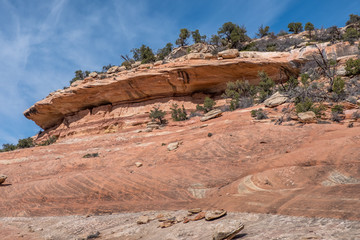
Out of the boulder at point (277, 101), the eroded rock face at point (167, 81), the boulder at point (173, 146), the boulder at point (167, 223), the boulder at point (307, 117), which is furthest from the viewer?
the eroded rock face at point (167, 81)

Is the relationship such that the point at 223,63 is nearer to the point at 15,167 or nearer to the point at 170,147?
the point at 170,147

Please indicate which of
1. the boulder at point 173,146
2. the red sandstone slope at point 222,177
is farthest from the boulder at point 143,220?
the boulder at point 173,146

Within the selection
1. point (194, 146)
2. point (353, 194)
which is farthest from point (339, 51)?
point (353, 194)

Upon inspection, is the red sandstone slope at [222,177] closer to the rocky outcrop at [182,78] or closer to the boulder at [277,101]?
the boulder at [277,101]

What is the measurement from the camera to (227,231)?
3.65 metres

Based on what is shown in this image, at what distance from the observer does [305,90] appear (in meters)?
14.1

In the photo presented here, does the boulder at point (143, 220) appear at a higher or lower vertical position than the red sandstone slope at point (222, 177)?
lower

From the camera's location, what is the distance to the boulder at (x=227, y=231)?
3.59 metres

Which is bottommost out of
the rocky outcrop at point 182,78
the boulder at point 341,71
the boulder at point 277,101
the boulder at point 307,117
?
the boulder at point 307,117

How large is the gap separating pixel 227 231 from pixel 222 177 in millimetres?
4090

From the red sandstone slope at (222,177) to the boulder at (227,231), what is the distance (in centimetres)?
131

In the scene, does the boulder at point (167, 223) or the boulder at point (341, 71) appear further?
the boulder at point (341, 71)

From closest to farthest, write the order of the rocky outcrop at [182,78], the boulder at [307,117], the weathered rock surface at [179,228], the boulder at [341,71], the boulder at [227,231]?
the weathered rock surface at [179,228], the boulder at [227,231], the boulder at [307,117], the boulder at [341,71], the rocky outcrop at [182,78]

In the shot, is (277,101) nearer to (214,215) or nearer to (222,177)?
(222,177)
